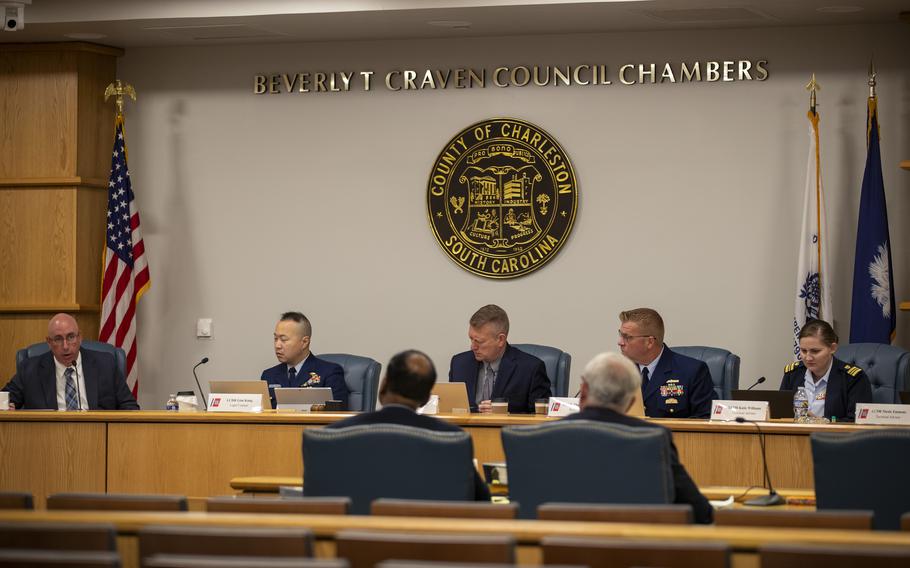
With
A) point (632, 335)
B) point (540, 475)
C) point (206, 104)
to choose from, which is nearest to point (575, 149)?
point (632, 335)

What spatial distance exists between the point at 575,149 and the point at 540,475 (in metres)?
4.29

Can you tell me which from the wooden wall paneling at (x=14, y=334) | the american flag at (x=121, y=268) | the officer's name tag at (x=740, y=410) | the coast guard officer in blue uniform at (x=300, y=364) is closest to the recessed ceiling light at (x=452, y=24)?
the coast guard officer in blue uniform at (x=300, y=364)

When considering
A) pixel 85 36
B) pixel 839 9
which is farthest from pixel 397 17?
pixel 839 9

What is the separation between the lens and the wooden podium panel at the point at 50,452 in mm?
6098

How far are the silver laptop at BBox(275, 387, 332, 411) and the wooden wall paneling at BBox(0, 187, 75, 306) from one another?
8.00 feet

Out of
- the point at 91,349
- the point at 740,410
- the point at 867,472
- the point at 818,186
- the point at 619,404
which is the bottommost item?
the point at 867,472

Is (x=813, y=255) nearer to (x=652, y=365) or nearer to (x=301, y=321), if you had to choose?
(x=652, y=365)

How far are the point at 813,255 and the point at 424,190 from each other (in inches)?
98.4

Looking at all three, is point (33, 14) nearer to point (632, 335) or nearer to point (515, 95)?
point (515, 95)

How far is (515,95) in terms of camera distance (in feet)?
26.5

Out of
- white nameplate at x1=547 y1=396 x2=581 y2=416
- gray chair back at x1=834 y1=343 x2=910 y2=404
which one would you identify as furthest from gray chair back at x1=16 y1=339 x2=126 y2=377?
gray chair back at x1=834 y1=343 x2=910 y2=404

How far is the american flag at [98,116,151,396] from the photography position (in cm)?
817

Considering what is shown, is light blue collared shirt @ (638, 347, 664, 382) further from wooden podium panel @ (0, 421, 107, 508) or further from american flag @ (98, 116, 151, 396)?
american flag @ (98, 116, 151, 396)

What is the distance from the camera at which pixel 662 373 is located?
6.39m
